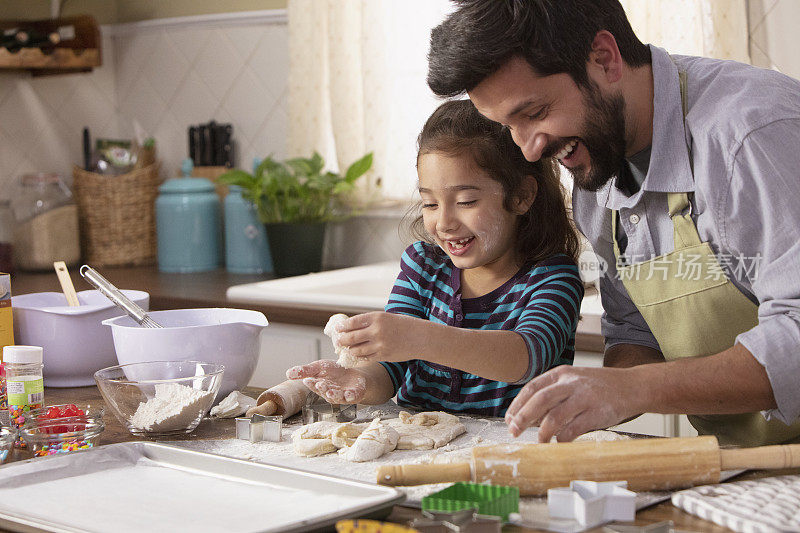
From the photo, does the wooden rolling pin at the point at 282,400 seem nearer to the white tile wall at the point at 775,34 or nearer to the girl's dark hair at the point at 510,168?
the girl's dark hair at the point at 510,168

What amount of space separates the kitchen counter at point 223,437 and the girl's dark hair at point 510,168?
1.76 feet

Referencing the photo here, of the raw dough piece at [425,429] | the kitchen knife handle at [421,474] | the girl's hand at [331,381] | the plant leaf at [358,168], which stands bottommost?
the raw dough piece at [425,429]

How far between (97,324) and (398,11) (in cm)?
164

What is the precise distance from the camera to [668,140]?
1409mm

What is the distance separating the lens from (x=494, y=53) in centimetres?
132

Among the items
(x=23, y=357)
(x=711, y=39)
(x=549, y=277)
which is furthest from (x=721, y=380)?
(x=711, y=39)

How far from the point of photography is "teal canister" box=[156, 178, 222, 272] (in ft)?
10.9

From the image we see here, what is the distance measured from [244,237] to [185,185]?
11.9 inches

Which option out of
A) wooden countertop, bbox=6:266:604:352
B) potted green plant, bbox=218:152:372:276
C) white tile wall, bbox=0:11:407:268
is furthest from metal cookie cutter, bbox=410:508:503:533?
white tile wall, bbox=0:11:407:268

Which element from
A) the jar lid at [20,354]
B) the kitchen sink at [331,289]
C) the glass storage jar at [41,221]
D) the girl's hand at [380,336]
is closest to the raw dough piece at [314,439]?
the girl's hand at [380,336]

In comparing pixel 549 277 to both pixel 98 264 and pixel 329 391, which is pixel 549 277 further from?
pixel 98 264

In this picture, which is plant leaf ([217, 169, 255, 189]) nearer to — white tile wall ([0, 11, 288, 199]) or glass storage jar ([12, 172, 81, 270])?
white tile wall ([0, 11, 288, 199])

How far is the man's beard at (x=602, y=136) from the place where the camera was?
4.53 feet

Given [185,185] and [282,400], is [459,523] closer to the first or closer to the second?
[282,400]
